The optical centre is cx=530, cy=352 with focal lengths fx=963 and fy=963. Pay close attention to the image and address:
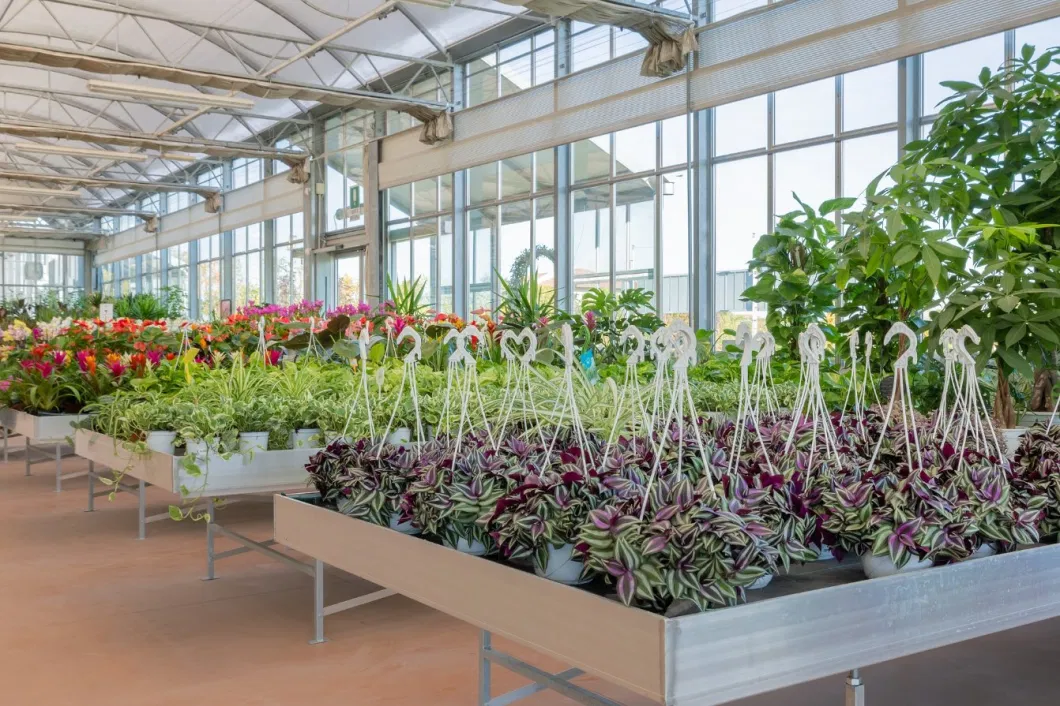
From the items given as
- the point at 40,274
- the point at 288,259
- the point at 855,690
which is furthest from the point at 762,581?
the point at 40,274

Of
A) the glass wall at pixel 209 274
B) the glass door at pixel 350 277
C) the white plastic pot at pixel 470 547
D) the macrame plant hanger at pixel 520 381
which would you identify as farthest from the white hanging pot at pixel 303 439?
the glass wall at pixel 209 274

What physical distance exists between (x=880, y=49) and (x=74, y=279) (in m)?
25.5

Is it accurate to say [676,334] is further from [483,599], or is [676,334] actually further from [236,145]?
[236,145]

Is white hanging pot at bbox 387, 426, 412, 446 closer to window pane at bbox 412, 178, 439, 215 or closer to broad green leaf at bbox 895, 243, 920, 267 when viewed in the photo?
broad green leaf at bbox 895, 243, 920, 267

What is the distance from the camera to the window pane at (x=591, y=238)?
10195mm

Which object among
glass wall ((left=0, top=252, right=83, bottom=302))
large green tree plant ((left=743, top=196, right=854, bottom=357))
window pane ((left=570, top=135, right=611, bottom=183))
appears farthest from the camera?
glass wall ((left=0, top=252, right=83, bottom=302))

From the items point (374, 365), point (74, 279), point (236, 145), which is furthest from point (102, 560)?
point (74, 279)

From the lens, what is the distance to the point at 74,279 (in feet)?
89.6

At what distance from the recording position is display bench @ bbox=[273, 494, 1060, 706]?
1.22 meters

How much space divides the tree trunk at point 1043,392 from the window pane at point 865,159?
3.91 m

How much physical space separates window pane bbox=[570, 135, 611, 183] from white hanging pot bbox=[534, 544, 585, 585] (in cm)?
891

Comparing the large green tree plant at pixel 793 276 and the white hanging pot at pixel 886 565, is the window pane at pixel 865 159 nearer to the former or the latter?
the large green tree plant at pixel 793 276

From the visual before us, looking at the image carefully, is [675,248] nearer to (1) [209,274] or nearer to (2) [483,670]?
(2) [483,670]

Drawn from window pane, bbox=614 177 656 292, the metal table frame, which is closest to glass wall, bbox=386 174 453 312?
window pane, bbox=614 177 656 292
